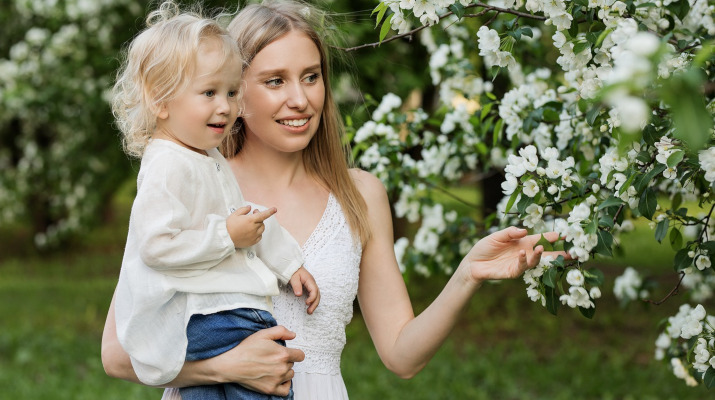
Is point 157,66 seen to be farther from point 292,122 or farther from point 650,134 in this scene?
point 650,134

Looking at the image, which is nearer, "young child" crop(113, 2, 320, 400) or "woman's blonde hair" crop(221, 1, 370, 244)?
"young child" crop(113, 2, 320, 400)

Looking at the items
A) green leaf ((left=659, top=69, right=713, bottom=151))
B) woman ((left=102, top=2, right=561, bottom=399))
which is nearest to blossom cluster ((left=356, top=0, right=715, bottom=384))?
green leaf ((left=659, top=69, right=713, bottom=151))

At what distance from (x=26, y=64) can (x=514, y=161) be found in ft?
22.9

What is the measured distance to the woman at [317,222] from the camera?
2088 millimetres

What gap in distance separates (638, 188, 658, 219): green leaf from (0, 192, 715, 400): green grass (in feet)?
13.7

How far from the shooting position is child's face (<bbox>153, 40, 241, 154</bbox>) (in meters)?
1.92

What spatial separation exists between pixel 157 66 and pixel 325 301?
2.53 feet

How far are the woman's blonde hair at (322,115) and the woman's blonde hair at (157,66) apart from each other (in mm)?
214

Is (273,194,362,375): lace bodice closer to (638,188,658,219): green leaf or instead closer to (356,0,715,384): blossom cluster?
(356,0,715,384): blossom cluster

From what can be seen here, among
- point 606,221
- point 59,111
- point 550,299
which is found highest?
point 606,221

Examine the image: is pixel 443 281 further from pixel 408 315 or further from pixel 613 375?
pixel 408 315

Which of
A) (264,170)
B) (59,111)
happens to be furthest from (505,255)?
(59,111)

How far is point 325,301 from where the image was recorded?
7.51ft

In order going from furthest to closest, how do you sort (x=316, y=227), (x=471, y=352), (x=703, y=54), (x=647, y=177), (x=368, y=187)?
(x=471, y=352) < (x=368, y=187) < (x=316, y=227) < (x=647, y=177) < (x=703, y=54)
